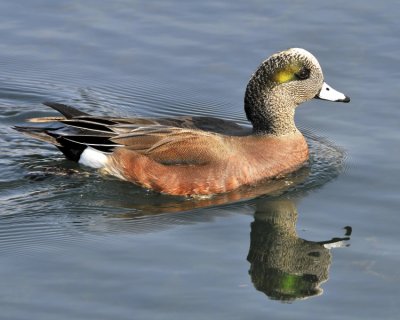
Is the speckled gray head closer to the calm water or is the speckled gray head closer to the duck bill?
the duck bill

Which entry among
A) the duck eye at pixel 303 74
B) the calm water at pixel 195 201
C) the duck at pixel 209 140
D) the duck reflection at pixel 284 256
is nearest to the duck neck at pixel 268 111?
the duck at pixel 209 140

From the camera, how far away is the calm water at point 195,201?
7.72m

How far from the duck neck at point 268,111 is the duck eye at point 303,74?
21cm

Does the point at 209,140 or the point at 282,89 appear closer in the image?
the point at 209,140

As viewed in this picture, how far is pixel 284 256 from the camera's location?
28.0ft

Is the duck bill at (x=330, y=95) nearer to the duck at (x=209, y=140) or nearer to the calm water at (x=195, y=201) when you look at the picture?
the duck at (x=209, y=140)

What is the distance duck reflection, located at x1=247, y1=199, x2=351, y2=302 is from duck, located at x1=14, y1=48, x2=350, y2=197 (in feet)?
1.96

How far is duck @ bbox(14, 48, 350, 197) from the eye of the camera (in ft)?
32.0

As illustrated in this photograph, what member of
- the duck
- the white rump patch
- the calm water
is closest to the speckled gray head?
the duck

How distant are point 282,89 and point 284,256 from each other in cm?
204

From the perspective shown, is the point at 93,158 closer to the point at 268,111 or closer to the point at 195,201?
the point at 195,201

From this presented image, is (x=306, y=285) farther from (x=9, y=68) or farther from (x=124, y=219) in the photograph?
(x=9, y=68)

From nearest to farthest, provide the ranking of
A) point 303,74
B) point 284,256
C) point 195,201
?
point 284,256, point 195,201, point 303,74

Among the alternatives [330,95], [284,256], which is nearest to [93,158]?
[330,95]
